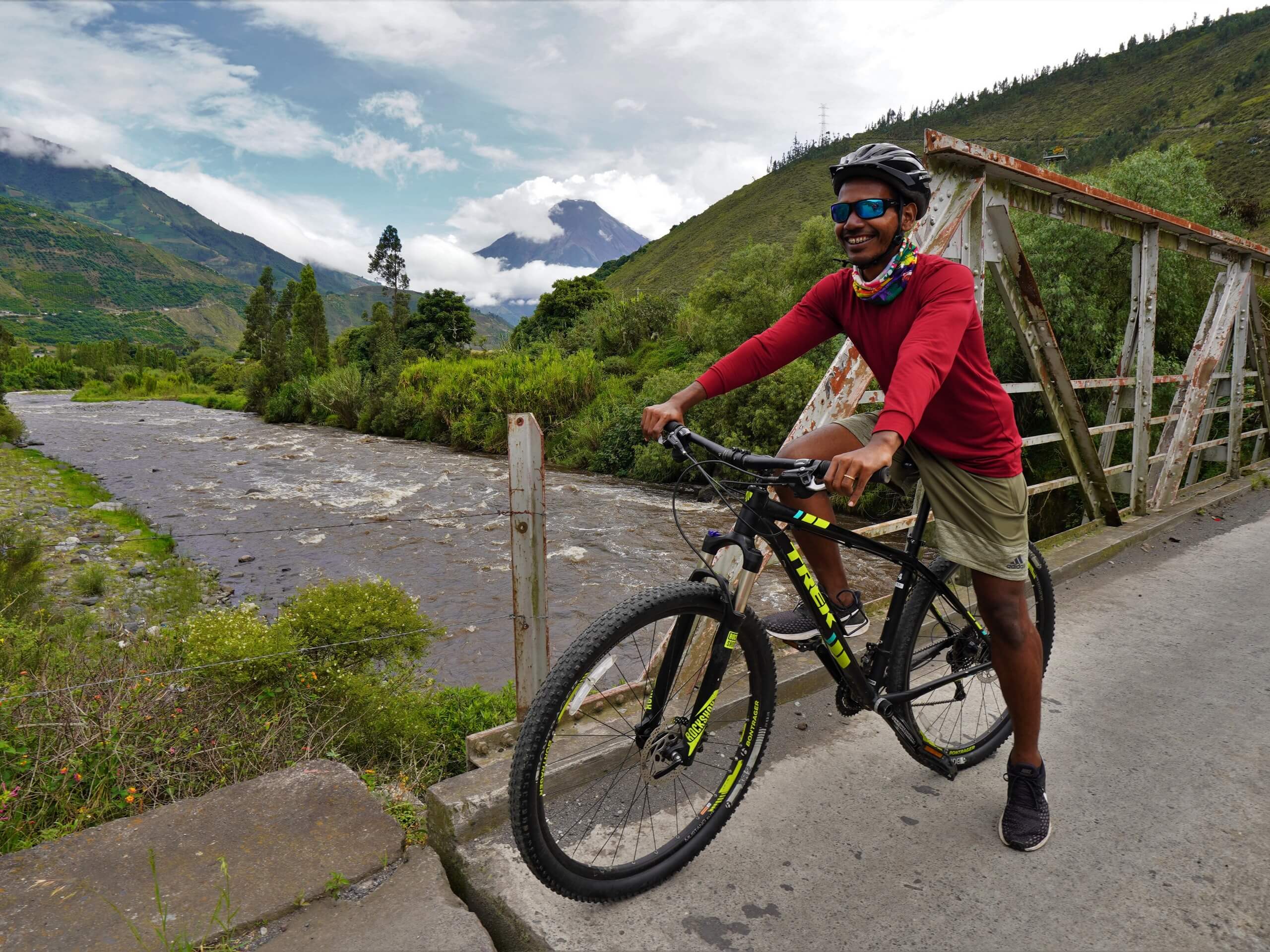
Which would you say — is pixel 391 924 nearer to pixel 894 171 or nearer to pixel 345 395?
pixel 894 171

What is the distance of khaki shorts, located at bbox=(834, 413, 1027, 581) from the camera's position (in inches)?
89.7

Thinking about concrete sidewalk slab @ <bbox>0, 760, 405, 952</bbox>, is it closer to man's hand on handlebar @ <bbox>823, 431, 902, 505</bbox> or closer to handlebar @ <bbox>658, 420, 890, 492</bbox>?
handlebar @ <bbox>658, 420, 890, 492</bbox>

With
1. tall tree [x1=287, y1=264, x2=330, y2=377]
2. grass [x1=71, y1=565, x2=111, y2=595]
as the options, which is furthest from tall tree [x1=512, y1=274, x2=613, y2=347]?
grass [x1=71, y1=565, x2=111, y2=595]

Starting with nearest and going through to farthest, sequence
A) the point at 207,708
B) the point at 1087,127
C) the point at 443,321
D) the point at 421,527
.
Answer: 1. the point at 207,708
2. the point at 421,527
3. the point at 443,321
4. the point at 1087,127

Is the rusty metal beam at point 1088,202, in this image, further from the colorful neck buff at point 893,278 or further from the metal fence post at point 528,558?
the metal fence post at point 528,558

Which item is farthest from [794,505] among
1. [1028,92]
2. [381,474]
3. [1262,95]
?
[1028,92]

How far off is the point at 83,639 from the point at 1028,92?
11716 centimetres

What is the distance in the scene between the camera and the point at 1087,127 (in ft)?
251

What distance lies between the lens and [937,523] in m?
2.35

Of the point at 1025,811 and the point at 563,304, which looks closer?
the point at 1025,811

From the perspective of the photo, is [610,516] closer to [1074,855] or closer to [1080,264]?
[1080,264]

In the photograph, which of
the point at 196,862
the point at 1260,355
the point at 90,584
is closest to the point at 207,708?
the point at 196,862

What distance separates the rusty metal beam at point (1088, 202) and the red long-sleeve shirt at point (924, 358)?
1065 millimetres

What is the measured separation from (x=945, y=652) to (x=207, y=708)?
3.11 metres
